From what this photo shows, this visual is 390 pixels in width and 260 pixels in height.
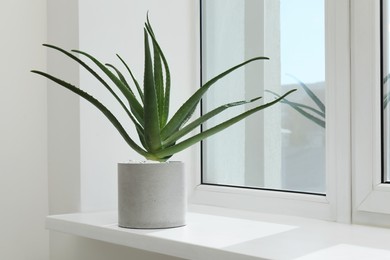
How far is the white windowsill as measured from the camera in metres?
0.78

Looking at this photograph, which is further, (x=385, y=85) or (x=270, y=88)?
(x=270, y=88)

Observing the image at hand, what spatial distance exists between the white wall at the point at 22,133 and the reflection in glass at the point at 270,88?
38 cm

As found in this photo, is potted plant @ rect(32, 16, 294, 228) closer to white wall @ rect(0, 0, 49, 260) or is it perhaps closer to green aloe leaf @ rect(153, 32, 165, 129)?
green aloe leaf @ rect(153, 32, 165, 129)

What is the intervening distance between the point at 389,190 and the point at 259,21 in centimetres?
49

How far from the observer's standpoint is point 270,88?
1.24 meters

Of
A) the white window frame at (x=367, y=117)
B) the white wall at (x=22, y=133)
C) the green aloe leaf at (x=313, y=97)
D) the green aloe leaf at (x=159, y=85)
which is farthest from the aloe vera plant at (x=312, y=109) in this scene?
the white wall at (x=22, y=133)

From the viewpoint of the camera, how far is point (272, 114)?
4.05ft

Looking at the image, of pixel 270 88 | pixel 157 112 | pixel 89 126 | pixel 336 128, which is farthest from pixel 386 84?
pixel 89 126

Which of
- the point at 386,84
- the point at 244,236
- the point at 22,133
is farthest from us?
the point at 22,133

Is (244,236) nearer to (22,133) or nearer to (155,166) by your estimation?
(155,166)

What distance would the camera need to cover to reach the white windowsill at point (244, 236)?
777mm

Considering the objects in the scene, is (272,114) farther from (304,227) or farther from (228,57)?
(304,227)

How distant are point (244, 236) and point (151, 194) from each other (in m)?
0.17

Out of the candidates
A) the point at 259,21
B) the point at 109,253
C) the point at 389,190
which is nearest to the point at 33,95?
the point at 109,253
